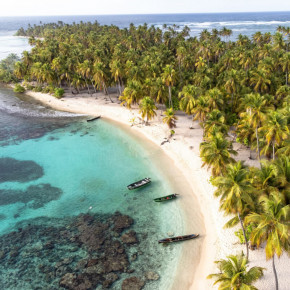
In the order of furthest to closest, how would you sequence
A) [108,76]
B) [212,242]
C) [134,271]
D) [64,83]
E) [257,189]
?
[64,83] → [108,76] → [212,242] → [134,271] → [257,189]

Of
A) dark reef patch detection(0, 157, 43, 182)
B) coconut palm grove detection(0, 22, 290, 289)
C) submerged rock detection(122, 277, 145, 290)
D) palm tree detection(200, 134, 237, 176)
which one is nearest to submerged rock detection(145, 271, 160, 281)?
submerged rock detection(122, 277, 145, 290)

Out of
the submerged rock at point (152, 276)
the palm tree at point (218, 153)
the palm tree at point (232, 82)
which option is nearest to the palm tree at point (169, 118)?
the palm tree at point (232, 82)

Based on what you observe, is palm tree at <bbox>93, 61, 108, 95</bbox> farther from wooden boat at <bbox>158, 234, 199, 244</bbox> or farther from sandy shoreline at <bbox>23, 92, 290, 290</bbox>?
wooden boat at <bbox>158, 234, 199, 244</bbox>

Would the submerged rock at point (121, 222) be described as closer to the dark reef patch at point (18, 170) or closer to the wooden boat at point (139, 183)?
the wooden boat at point (139, 183)

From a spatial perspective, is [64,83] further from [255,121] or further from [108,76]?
[255,121]

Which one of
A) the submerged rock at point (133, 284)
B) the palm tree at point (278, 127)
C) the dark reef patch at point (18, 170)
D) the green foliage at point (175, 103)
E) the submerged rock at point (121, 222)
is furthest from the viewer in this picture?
the green foliage at point (175, 103)

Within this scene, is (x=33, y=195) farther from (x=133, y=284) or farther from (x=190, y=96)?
(x=190, y=96)

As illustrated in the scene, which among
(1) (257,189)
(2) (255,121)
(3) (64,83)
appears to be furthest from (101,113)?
(1) (257,189)

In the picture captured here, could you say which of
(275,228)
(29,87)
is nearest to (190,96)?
(275,228)
